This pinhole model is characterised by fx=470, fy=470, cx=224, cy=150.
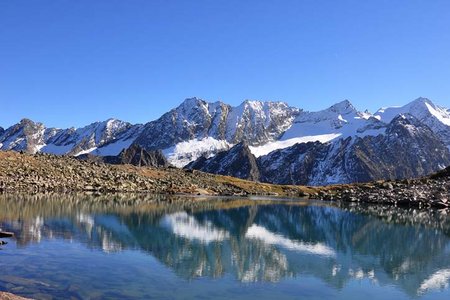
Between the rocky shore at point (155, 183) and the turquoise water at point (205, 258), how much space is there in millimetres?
39000

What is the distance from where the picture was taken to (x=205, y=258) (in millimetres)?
39719

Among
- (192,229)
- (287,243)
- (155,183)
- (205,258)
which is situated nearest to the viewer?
(205,258)

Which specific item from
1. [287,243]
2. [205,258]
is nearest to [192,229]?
[287,243]

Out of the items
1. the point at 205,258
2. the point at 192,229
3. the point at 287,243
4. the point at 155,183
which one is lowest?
the point at 287,243

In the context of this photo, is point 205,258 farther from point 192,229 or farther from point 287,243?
point 192,229

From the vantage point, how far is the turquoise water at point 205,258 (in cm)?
2880

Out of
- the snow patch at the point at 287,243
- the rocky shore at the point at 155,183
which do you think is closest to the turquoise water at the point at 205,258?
the snow patch at the point at 287,243

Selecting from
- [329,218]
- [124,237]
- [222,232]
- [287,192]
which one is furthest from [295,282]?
[287,192]

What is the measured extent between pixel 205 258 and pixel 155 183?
106 metres

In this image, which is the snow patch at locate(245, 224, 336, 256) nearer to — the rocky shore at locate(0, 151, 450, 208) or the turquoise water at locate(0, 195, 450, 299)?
the turquoise water at locate(0, 195, 450, 299)

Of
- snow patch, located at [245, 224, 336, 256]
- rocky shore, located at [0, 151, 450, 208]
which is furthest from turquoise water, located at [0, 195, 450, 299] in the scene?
rocky shore, located at [0, 151, 450, 208]

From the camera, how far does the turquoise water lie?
28.8 meters

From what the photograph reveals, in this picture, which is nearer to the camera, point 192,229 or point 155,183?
point 192,229

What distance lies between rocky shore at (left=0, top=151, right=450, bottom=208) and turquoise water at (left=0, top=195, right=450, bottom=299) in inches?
1535
